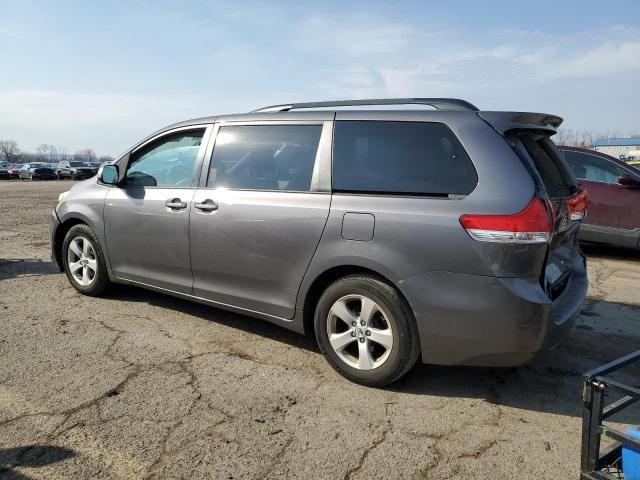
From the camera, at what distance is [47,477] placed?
2.44 meters

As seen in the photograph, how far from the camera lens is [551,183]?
11.0ft

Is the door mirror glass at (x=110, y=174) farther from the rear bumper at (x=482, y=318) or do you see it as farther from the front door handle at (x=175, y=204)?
the rear bumper at (x=482, y=318)

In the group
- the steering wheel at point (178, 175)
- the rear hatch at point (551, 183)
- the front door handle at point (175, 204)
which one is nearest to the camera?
the rear hatch at point (551, 183)

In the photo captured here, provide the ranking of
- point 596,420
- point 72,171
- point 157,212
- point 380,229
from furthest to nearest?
point 72,171 < point 157,212 < point 380,229 < point 596,420

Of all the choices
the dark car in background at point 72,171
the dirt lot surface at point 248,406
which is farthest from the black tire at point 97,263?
the dark car in background at point 72,171

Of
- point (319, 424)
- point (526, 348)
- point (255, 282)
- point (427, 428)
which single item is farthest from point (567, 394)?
point (255, 282)

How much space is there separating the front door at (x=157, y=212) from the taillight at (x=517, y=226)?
2.34m

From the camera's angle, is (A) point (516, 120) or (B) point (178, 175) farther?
(B) point (178, 175)

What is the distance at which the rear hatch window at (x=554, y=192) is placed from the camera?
3111 mm

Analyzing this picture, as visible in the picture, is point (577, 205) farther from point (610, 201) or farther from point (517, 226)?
point (610, 201)

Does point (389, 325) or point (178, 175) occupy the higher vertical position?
point (178, 175)

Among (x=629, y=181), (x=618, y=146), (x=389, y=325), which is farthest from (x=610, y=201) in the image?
(x=618, y=146)

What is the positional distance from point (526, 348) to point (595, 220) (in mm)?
5761

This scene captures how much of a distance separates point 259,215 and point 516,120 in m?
1.84
